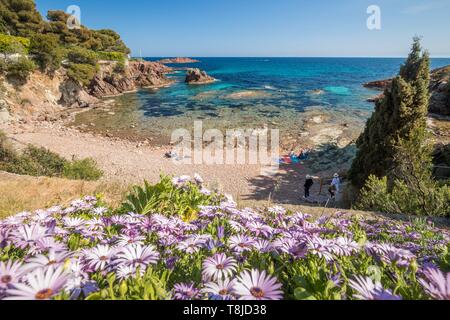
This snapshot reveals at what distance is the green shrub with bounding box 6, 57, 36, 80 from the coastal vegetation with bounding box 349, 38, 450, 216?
31.0 metres

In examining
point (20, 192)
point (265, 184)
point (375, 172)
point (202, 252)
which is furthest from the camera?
point (265, 184)

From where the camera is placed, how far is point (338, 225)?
2.60 meters

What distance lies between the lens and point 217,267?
137 centimetres

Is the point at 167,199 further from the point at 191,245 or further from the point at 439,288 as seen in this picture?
the point at 439,288

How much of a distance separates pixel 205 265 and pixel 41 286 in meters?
0.69

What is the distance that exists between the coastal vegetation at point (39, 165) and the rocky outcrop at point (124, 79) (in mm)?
31884

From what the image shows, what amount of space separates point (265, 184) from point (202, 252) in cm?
1290

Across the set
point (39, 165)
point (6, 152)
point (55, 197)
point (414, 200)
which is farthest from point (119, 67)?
point (414, 200)
